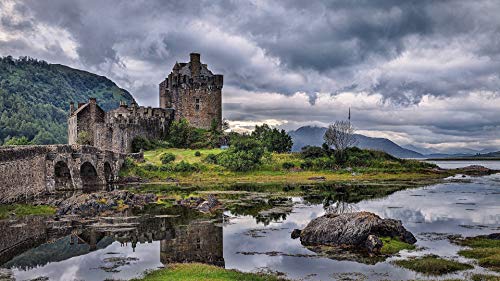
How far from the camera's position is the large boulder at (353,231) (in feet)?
88.5

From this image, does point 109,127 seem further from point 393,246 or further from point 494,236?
point 494,236

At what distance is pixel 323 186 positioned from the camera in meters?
67.1

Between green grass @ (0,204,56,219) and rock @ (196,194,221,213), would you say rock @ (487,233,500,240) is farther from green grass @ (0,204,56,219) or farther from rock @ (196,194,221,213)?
green grass @ (0,204,56,219)

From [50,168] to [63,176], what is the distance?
7541 mm

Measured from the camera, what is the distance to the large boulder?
26984mm

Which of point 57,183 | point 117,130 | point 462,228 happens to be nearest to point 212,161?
point 117,130

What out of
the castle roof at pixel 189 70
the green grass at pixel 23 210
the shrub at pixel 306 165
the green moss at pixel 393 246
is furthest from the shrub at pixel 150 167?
the green moss at pixel 393 246

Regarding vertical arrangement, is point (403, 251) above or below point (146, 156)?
below

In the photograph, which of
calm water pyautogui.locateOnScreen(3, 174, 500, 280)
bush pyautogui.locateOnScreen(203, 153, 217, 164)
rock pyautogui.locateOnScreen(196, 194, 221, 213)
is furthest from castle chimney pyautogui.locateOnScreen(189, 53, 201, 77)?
calm water pyautogui.locateOnScreen(3, 174, 500, 280)

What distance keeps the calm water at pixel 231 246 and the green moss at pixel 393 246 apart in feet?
1.95

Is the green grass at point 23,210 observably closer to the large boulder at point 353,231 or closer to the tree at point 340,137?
the large boulder at point 353,231

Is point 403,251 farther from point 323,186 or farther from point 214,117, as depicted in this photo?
point 214,117

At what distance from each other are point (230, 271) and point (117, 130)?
73681 mm

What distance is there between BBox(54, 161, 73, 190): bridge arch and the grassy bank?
609 inches
